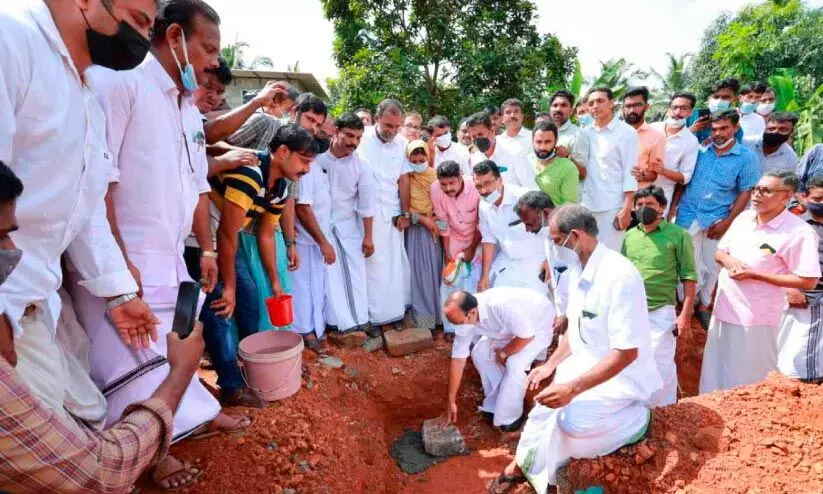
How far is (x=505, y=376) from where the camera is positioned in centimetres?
402

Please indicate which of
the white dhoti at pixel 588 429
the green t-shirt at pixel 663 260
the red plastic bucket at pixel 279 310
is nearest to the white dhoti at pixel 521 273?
the green t-shirt at pixel 663 260

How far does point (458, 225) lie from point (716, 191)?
2844 mm

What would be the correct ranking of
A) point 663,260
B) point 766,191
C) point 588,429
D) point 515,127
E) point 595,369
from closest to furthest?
point 595,369 < point 588,429 < point 766,191 < point 663,260 < point 515,127

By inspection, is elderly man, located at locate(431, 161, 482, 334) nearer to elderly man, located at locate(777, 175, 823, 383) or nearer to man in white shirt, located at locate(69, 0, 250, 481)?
man in white shirt, located at locate(69, 0, 250, 481)

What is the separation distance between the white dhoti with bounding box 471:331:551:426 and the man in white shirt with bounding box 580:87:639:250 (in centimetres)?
168

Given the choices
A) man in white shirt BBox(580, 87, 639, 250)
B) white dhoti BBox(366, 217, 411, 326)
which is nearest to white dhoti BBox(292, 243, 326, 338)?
white dhoti BBox(366, 217, 411, 326)

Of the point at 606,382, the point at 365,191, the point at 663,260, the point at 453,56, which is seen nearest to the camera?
the point at 606,382

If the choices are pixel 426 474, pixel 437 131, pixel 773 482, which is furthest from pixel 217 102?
pixel 773 482

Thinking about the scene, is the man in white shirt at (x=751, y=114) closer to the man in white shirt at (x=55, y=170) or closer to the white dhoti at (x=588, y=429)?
the white dhoti at (x=588, y=429)

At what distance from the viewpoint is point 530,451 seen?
3029 millimetres

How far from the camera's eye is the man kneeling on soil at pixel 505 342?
147 inches

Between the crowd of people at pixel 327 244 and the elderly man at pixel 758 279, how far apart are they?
17mm

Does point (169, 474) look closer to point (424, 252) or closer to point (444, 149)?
point (424, 252)

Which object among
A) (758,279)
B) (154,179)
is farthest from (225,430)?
(758,279)
